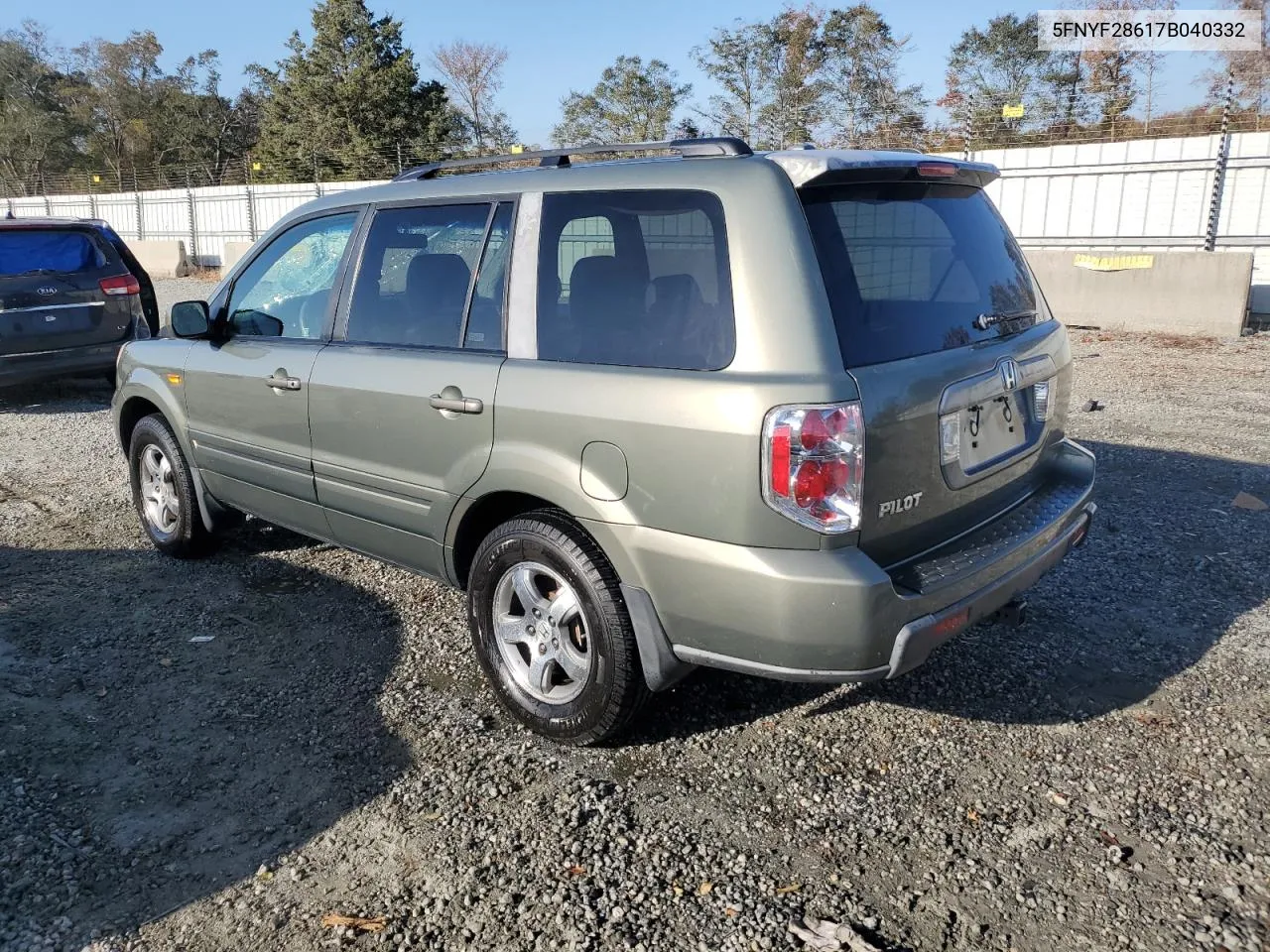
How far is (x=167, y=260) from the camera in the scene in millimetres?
24781

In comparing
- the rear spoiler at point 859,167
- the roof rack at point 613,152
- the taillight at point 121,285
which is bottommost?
the taillight at point 121,285

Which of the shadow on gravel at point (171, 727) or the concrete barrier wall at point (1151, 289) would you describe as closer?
the shadow on gravel at point (171, 727)

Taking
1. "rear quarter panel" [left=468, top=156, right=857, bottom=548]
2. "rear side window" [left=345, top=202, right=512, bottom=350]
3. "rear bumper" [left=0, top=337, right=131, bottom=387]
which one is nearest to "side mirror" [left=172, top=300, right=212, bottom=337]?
"rear side window" [left=345, top=202, right=512, bottom=350]

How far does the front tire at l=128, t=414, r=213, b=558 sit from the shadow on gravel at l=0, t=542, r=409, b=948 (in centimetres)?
16

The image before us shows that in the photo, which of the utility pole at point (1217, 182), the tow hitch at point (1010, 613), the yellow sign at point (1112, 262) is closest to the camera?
the tow hitch at point (1010, 613)

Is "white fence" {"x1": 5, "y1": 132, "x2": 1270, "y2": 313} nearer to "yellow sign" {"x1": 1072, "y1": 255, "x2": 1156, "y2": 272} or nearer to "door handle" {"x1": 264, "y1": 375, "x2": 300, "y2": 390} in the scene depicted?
"yellow sign" {"x1": 1072, "y1": 255, "x2": 1156, "y2": 272}

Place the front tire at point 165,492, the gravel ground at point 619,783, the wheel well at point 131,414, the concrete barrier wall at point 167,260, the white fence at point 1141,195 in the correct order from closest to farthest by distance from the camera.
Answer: the gravel ground at point 619,783, the front tire at point 165,492, the wheel well at point 131,414, the white fence at point 1141,195, the concrete barrier wall at point 167,260

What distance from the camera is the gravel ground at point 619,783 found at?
2455 millimetres

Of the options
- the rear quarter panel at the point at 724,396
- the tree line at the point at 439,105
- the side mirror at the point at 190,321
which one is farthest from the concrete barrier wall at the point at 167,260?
the rear quarter panel at the point at 724,396

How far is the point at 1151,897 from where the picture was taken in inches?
97.0

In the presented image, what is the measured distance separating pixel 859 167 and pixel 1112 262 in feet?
35.2

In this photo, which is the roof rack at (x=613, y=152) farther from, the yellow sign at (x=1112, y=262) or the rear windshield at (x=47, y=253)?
the yellow sign at (x=1112, y=262)

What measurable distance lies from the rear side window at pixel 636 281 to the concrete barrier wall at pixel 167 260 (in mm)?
24647

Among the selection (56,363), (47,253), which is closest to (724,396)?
(56,363)
